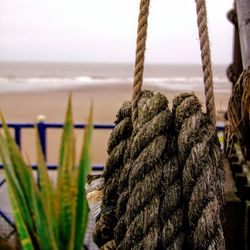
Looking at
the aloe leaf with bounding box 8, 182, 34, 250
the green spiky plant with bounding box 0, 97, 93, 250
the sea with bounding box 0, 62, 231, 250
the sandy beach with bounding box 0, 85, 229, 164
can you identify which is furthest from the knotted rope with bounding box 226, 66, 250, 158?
the sandy beach with bounding box 0, 85, 229, 164

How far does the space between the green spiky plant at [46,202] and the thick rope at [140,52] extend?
2003mm

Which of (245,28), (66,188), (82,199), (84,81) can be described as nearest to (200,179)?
(245,28)

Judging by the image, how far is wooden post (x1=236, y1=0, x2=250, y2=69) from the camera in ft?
4.63

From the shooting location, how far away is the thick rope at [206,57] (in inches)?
34.3

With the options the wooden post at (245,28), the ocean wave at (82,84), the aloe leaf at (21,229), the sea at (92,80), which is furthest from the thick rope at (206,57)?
the ocean wave at (82,84)

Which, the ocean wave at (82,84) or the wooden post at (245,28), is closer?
the wooden post at (245,28)

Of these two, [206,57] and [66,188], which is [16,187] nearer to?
[66,188]

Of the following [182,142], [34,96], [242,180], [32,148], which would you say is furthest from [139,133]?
[34,96]

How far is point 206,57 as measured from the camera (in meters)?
0.88

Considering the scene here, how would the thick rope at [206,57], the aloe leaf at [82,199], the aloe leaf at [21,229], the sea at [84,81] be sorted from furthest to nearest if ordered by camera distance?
the sea at [84,81] < the aloe leaf at [82,199] < the aloe leaf at [21,229] < the thick rope at [206,57]

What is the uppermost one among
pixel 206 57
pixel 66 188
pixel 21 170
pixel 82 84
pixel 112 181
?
pixel 206 57

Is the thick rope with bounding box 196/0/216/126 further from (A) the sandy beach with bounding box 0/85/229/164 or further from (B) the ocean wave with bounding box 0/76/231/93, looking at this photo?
(B) the ocean wave with bounding box 0/76/231/93

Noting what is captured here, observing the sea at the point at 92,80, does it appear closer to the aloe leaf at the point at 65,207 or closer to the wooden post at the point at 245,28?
the aloe leaf at the point at 65,207

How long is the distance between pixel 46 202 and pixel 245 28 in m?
2.04
